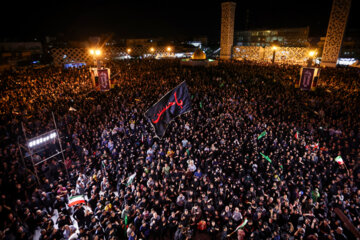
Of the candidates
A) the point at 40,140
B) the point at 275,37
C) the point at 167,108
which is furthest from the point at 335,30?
the point at 40,140

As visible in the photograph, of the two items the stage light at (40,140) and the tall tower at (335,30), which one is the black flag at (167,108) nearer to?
the stage light at (40,140)

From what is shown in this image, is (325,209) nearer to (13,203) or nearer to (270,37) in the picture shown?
(13,203)

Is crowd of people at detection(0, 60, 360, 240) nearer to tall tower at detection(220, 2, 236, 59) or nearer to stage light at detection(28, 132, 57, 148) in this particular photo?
stage light at detection(28, 132, 57, 148)

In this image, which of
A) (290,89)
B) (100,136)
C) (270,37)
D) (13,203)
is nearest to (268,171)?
(100,136)

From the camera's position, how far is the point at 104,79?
16.2m

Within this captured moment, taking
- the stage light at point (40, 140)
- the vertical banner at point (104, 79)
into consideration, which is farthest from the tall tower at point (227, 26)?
the stage light at point (40, 140)

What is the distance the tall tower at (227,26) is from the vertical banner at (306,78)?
2231 centimetres

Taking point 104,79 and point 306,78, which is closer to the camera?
point 104,79

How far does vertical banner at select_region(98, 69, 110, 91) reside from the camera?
1606 cm

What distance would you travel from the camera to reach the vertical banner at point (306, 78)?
1619cm

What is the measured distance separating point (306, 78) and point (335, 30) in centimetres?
1180

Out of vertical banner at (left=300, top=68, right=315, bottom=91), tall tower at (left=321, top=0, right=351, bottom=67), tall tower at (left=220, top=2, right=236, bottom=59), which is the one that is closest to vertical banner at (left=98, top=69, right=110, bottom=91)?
vertical banner at (left=300, top=68, right=315, bottom=91)

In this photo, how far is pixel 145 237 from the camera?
656 centimetres

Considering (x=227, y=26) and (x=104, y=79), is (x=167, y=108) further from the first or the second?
(x=227, y=26)
